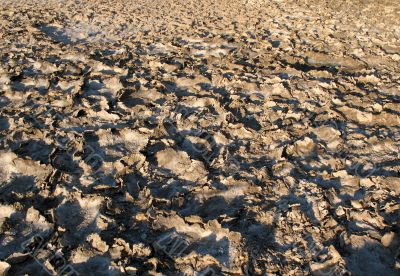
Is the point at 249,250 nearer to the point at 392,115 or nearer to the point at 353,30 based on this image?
the point at 392,115

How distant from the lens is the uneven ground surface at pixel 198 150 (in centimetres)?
257

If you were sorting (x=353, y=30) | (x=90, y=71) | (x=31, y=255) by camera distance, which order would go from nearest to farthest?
(x=31, y=255) < (x=90, y=71) < (x=353, y=30)

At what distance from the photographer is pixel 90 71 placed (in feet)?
15.5

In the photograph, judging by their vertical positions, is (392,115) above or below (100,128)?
above

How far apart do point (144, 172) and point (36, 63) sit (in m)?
2.39

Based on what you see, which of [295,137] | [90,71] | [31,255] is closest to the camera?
[31,255]

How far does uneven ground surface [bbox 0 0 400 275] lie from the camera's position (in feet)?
8.42

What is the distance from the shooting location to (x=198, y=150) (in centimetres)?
348

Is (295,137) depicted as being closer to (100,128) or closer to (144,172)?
(144,172)

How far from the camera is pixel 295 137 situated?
3.64 m

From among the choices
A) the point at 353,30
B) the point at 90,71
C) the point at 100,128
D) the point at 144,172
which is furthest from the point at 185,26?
the point at 144,172

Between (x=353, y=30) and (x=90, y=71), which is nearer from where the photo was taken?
(x=90, y=71)

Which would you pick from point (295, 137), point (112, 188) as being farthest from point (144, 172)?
point (295, 137)

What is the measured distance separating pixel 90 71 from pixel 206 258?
292 centimetres
